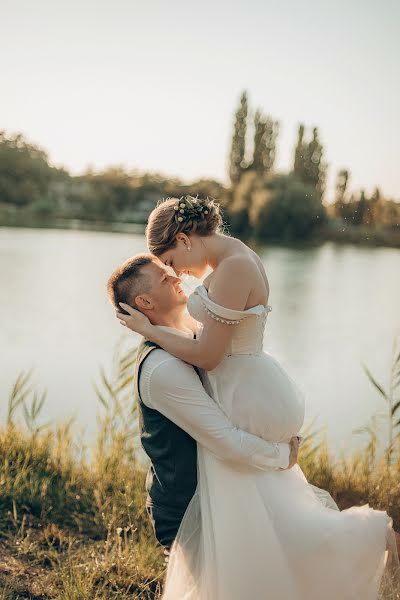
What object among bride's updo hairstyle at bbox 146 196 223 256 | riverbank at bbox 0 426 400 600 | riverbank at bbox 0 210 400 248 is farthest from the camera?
riverbank at bbox 0 210 400 248

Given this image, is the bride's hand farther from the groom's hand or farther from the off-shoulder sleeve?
the groom's hand

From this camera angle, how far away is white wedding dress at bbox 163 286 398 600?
215 cm

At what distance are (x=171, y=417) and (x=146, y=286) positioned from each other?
0.49 metres

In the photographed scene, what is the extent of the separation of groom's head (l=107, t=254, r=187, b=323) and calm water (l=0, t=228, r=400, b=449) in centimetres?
93

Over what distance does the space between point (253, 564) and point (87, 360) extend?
338 inches

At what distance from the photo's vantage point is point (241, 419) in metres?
2.20

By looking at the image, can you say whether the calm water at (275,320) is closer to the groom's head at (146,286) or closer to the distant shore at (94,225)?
the groom's head at (146,286)

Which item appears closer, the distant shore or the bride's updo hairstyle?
the bride's updo hairstyle

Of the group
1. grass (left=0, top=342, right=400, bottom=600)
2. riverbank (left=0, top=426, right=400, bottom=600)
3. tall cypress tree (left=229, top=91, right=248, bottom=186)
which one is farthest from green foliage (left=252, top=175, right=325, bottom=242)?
riverbank (left=0, top=426, right=400, bottom=600)

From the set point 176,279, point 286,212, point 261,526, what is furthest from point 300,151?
point 261,526

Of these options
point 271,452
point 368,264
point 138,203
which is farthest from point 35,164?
point 271,452

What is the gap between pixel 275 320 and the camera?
16016mm

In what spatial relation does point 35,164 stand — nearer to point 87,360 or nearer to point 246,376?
point 87,360

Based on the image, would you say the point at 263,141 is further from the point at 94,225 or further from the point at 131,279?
the point at 131,279
